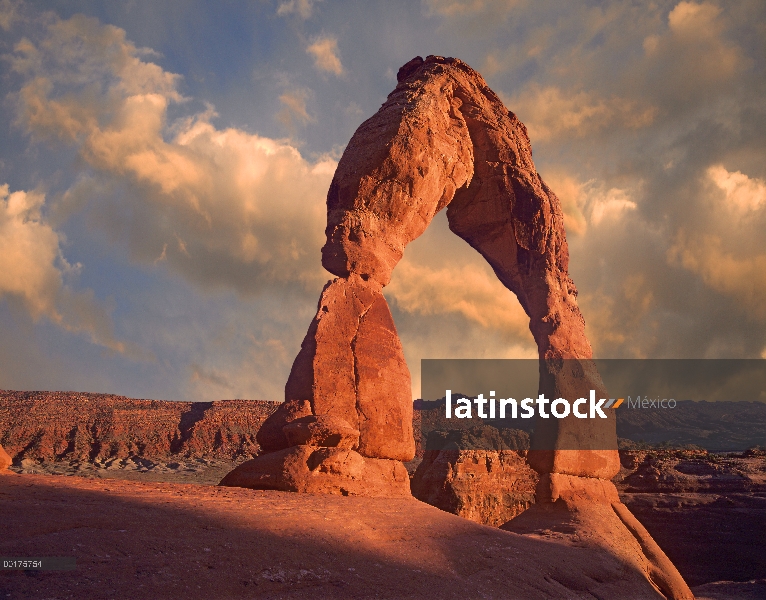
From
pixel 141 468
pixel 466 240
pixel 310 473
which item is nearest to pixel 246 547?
pixel 310 473

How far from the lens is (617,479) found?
69.5 ft

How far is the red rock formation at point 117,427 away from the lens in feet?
153

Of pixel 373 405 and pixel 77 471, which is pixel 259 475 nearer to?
pixel 373 405

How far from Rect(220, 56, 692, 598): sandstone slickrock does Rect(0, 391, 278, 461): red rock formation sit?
36520mm

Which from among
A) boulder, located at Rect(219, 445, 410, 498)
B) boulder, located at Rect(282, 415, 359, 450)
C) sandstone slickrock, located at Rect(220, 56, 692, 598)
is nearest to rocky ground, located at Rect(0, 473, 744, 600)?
boulder, located at Rect(219, 445, 410, 498)

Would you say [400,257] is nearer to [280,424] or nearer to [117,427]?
[280,424]

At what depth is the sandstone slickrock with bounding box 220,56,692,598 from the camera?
30.7ft

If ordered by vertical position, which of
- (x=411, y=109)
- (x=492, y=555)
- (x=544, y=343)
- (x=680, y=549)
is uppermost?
(x=411, y=109)

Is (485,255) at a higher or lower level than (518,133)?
lower

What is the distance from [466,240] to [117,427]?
4311 centimetres

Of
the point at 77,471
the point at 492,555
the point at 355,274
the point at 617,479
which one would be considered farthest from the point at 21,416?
the point at 492,555

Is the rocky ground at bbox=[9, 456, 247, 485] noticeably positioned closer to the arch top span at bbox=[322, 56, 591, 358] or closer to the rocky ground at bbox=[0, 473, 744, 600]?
the arch top span at bbox=[322, 56, 591, 358]

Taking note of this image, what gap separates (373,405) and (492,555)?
3.48 meters

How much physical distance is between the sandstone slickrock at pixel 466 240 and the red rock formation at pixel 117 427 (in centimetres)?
3652
